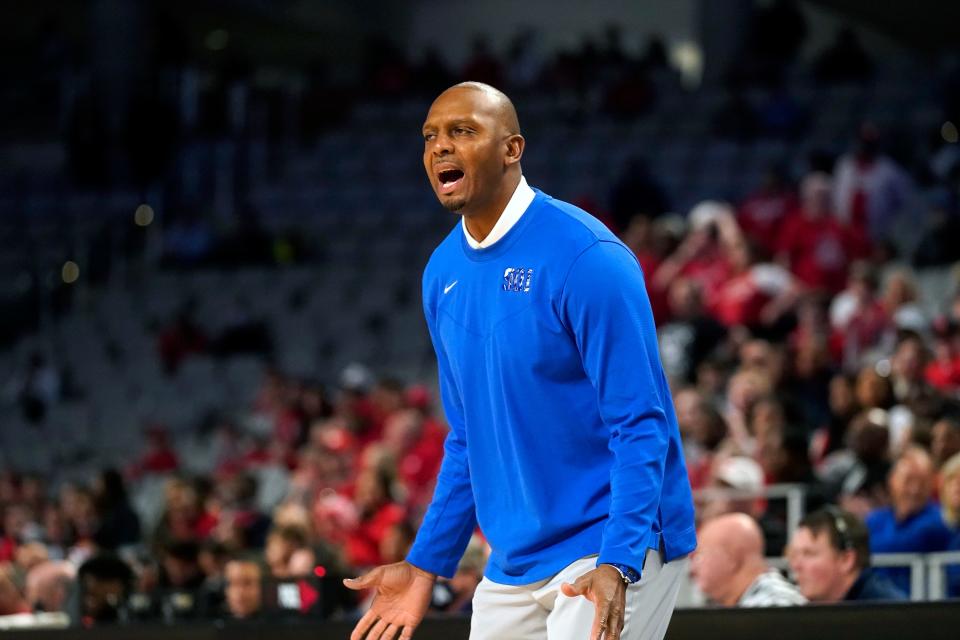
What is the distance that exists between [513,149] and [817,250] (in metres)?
7.42

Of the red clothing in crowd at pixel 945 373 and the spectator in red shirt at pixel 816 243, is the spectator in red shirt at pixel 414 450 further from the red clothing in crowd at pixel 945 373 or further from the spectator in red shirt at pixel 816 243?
the red clothing in crowd at pixel 945 373

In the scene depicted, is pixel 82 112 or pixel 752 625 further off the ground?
pixel 82 112

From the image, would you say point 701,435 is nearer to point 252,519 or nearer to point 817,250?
point 817,250

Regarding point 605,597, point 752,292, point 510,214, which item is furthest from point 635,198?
A: point 605,597

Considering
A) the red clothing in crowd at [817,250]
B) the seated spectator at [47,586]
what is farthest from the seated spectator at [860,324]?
the seated spectator at [47,586]

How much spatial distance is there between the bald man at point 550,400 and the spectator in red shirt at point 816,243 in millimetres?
7340

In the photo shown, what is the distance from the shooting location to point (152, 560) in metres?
7.85

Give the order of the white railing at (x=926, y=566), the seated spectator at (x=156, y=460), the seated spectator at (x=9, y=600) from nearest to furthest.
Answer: the white railing at (x=926, y=566), the seated spectator at (x=9, y=600), the seated spectator at (x=156, y=460)

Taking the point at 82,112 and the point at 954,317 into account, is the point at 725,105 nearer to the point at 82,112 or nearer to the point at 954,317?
the point at 954,317

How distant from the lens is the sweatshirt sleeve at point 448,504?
324 cm

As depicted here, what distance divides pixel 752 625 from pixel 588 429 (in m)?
1.26

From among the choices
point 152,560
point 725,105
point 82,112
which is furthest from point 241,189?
point 152,560

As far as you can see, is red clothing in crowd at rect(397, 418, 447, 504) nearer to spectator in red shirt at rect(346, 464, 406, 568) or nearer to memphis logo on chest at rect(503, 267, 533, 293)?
spectator in red shirt at rect(346, 464, 406, 568)

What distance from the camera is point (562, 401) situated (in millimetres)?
2963
